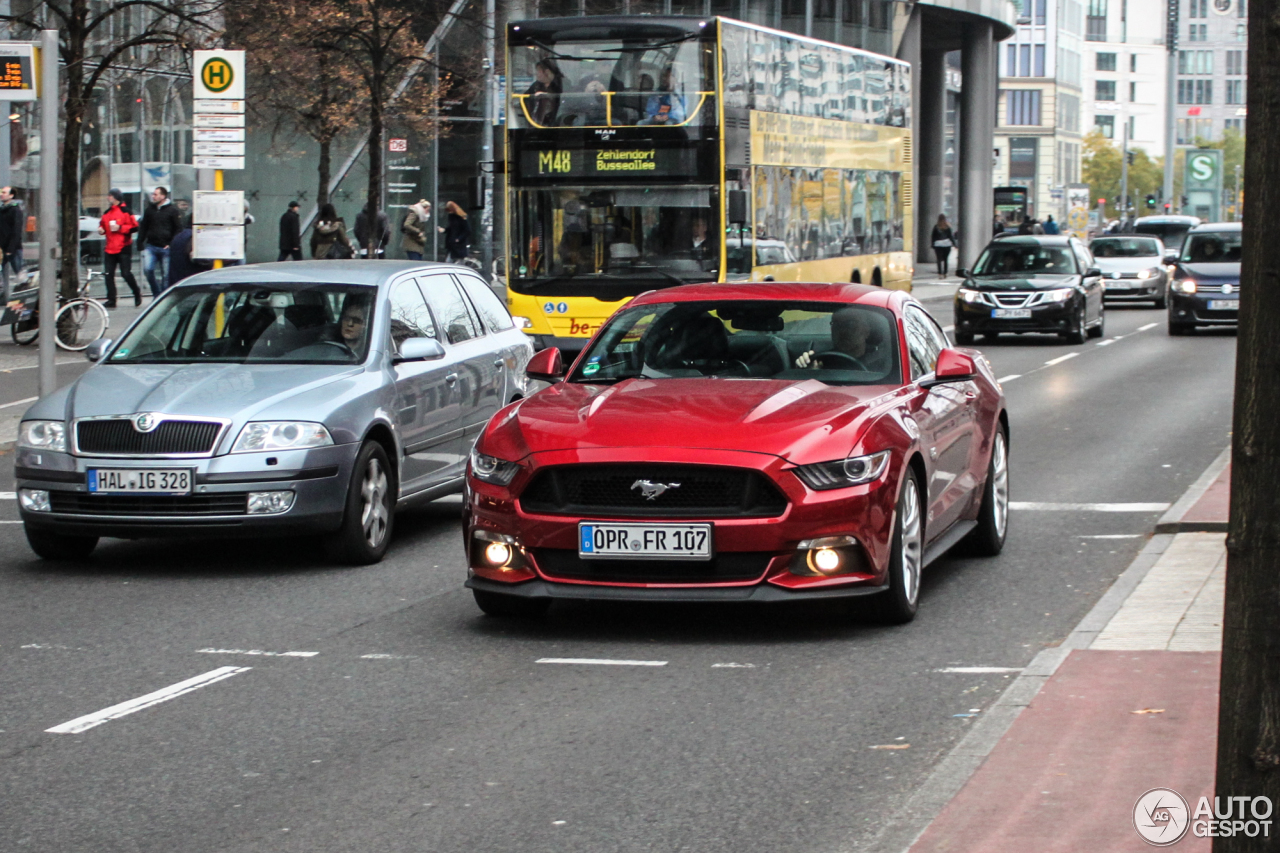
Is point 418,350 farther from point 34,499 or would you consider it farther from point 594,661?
point 594,661

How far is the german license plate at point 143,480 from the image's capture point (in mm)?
9312

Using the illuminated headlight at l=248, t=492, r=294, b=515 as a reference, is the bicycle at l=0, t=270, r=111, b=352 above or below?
above

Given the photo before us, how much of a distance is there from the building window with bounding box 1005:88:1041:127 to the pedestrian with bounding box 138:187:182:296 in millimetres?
108958

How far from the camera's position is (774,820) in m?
5.18

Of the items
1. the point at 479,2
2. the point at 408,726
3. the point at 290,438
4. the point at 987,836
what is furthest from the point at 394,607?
the point at 479,2

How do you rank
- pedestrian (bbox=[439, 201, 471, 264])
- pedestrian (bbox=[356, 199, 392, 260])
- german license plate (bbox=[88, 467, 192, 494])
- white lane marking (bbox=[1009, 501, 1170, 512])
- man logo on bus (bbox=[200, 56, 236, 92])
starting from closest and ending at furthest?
1. german license plate (bbox=[88, 467, 192, 494])
2. white lane marking (bbox=[1009, 501, 1170, 512])
3. man logo on bus (bbox=[200, 56, 236, 92])
4. pedestrian (bbox=[356, 199, 392, 260])
5. pedestrian (bbox=[439, 201, 471, 264])

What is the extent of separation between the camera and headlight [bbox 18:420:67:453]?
952cm

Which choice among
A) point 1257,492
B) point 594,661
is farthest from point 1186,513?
point 1257,492

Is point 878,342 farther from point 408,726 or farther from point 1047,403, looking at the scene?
point 1047,403

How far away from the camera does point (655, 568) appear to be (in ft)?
25.1

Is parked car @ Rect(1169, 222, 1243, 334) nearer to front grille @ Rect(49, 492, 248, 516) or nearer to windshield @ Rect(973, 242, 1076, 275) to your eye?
windshield @ Rect(973, 242, 1076, 275)

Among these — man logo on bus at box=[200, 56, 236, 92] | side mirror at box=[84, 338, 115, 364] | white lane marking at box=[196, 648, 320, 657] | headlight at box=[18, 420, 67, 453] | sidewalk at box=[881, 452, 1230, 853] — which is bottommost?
white lane marking at box=[196, 648, 320, 657]

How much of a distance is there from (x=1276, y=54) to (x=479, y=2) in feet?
134

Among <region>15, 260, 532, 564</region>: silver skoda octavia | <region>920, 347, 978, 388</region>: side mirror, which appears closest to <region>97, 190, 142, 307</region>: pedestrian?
<region>15, 260, 532, 564</region>: silver skoda octavia
